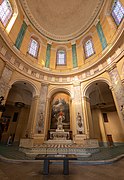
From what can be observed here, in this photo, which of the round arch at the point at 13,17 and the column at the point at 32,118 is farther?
the round arch at the point at 13,17

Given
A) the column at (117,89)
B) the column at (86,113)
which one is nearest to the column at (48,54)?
the column at (86,113)

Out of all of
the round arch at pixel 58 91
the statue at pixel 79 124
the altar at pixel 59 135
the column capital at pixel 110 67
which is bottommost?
the altar at pixel 59 135

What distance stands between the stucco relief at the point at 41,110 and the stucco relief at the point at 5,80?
11.3ft

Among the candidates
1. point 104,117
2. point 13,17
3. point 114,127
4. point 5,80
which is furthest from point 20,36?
point 114,127

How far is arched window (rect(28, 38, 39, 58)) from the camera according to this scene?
12.2 metres

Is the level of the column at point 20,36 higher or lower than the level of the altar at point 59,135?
higher

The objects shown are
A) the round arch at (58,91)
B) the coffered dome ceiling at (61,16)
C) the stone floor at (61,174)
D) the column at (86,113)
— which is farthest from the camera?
the coffered dome ceiling at (61,16)

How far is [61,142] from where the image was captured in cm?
802

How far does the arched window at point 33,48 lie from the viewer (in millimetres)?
12249

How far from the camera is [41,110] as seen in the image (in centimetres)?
955

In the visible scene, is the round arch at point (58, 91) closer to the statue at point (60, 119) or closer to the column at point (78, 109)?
the column at point (78, 109)

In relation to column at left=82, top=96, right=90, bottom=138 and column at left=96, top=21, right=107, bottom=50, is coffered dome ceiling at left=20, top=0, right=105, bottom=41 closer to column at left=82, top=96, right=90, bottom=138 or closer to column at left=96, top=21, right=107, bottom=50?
column at left=96, top=21, right=107, bottom=50

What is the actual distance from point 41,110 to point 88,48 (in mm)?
10126

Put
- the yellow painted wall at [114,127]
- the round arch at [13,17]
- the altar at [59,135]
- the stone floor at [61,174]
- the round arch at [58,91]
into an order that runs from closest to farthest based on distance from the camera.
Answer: the stone floor at [61,174], the altar at [59,135], the round arch at [13,17], the round arch at [58,91], the yellow painted wall at [114,127]
